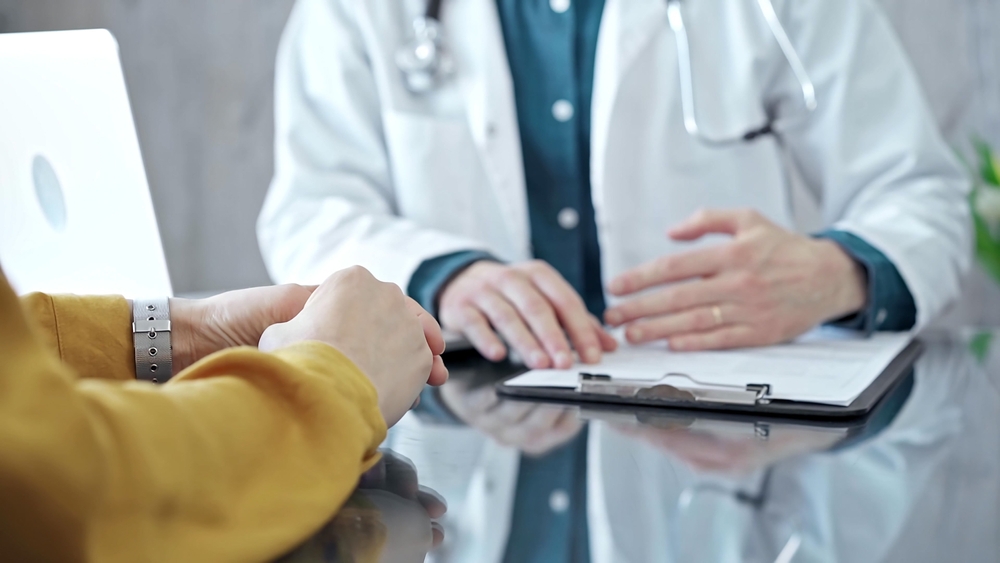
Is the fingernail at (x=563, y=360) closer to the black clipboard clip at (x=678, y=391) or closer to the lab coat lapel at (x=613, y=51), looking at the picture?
the black clipboard clip at (x=678, y=391)

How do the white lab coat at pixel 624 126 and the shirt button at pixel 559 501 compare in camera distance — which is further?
the white lab coat at pixel 624 126

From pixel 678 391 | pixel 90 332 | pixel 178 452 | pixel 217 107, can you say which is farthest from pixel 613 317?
pixel 217 107

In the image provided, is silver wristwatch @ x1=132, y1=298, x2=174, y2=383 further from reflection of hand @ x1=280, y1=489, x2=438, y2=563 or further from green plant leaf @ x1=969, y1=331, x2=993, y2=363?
green plant leaf @ x1=969, y1=331, x2=993, y2=363

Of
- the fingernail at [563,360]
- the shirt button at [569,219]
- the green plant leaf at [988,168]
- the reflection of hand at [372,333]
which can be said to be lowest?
the green plant leaf at [988,168]

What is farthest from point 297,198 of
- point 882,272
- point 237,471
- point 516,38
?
point 237,471

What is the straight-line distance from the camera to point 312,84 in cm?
130

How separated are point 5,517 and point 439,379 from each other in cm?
32

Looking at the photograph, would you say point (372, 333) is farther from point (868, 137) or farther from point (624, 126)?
point (868, 137)

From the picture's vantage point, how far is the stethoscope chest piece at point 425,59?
125cm

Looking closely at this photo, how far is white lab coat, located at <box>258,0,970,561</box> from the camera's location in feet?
3.98

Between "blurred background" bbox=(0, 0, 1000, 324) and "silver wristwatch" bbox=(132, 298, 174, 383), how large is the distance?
171 centimetres

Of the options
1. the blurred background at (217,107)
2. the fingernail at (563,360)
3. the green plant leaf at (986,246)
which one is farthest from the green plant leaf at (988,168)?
the fingernail at (563,360)

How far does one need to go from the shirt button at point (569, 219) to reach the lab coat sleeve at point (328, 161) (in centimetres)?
15

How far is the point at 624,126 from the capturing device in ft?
4.09
